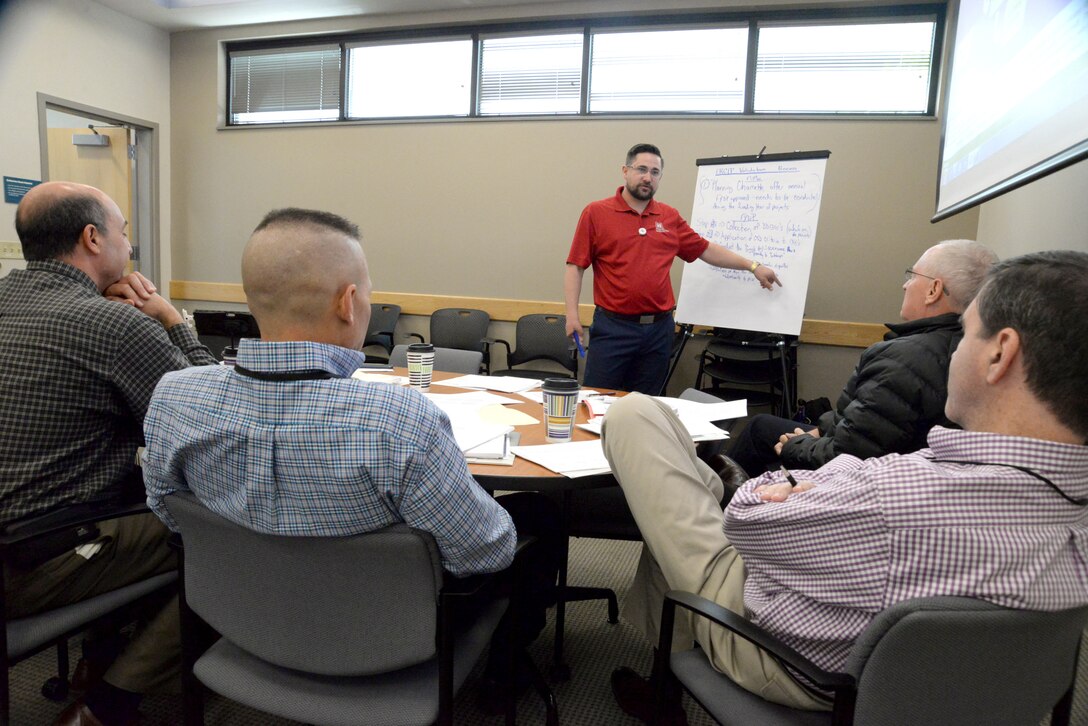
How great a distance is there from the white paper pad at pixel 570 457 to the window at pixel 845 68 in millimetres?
3632

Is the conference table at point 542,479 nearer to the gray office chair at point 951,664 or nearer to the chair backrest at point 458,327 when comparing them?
the gray office chair at point 951,664

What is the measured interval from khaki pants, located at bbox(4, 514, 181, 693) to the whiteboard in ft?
10.3

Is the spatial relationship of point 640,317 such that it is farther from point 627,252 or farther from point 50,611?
point 50,611

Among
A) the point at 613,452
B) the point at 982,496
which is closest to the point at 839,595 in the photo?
the point at 982,496

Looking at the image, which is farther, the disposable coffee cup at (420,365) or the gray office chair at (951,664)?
the disposable coffee cup at (420,365)

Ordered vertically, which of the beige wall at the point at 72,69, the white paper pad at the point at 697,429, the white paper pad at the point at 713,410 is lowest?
the white paper pad at the point at 697,429

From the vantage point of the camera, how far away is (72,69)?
4.64 metres

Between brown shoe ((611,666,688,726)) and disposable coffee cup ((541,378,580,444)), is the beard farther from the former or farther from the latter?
brown shoe ((611,666,688,726))

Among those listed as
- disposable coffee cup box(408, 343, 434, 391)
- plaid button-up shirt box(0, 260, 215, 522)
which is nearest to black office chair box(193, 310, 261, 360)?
disposable coffee cup box(408, 343, 434, 391)

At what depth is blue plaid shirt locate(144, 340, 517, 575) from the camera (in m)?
0.84

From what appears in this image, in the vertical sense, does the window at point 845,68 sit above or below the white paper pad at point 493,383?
above

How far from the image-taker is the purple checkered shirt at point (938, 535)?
76 centimetres

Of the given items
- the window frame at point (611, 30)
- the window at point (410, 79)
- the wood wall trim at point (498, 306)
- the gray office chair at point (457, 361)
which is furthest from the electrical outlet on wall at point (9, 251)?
the gray office chair at point (457, 361)

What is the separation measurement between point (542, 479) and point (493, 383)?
100 cm
